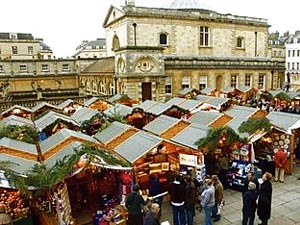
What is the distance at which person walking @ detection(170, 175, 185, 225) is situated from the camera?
7.56 m

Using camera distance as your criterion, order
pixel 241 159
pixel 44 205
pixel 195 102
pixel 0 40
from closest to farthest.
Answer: pixel 44 205 < pixel 241 159 < pixel 195 102 < pixel 0 40

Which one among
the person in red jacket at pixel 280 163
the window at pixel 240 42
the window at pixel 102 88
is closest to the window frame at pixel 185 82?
the window at pixel 102 88

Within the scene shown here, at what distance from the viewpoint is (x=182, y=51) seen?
33250 millimetres

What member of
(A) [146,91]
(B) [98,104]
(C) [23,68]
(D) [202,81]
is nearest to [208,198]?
(B) [98,104]

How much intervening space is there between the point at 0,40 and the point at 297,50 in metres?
58.7

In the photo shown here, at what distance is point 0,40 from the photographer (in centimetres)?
5634

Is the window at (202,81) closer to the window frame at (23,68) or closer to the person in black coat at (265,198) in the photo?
the window frame at (23,68)

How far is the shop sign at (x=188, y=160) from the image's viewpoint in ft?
30.3

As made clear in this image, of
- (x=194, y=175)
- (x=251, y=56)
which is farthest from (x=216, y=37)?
(x=194, y=175)

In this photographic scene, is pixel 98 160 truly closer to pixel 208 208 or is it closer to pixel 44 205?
pixel 44 205

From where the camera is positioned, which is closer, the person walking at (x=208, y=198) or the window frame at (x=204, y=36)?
the person walking at (x=208, y=198)

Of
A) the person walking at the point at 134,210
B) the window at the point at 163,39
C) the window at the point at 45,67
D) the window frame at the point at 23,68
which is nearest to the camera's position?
the person walking at the point at 134,210

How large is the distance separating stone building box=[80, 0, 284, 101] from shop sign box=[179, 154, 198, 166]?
1590cm

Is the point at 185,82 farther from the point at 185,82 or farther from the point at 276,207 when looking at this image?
the point at 276,207
